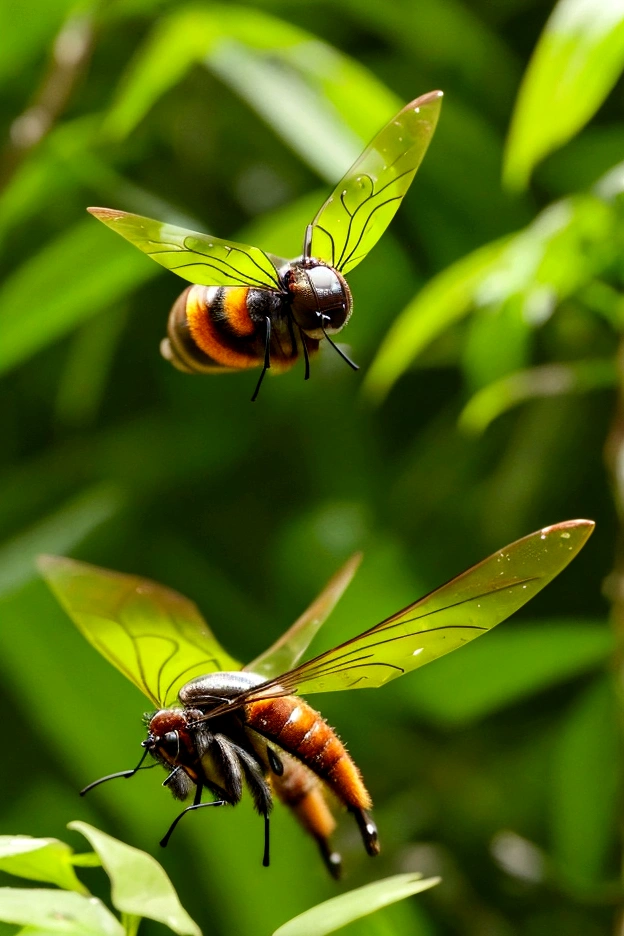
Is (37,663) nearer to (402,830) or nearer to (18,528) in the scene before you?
(18,528)

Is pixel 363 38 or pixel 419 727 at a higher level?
pixel 363 38

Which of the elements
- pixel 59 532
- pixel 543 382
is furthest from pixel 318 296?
pixel 59 532

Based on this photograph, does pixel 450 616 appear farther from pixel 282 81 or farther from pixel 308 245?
pixel 282 81

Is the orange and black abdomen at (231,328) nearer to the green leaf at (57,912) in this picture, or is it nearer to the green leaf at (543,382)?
the green leaf at (57,912)

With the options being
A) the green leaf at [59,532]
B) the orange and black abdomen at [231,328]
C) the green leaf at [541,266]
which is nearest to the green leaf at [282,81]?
the green leaf at [541,266]

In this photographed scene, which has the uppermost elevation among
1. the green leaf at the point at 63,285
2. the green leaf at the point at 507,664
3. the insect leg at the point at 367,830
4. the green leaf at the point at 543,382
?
the green leaf at the point at 63,285

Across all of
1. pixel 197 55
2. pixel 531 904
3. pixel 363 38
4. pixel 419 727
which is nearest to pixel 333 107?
pixel 197 55
